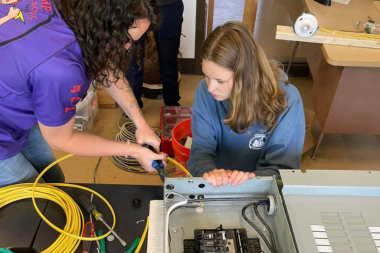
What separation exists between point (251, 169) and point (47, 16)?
847mm

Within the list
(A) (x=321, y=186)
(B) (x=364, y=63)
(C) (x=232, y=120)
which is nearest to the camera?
(A) (x=321, y=186)

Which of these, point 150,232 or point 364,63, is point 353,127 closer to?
point 364,63

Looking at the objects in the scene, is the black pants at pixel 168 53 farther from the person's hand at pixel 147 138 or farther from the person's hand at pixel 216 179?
the person's hand at pixel 216 179

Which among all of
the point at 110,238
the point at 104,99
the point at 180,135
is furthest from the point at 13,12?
the point at 104,99

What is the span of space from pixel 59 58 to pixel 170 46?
58.8 inches

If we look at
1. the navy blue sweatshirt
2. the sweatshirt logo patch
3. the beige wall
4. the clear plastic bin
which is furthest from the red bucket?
the beige wall

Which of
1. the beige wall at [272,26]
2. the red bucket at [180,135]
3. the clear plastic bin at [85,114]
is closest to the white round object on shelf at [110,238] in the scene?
the red bucket at [180,135]

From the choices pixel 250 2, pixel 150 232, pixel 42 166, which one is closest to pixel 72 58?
pixel 150 232

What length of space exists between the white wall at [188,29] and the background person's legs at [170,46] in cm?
41

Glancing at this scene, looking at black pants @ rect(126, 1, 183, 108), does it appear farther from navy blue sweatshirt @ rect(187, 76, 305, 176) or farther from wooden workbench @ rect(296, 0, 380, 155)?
navy blue sweatshirt @ rect(187, 76, 305, 176)

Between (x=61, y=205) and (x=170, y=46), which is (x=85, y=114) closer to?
(x=170, y=46)

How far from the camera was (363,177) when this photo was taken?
2.25ft

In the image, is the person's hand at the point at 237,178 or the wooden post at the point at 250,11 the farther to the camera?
the wooden post at the point at 250,11

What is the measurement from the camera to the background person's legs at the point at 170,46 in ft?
6.72
